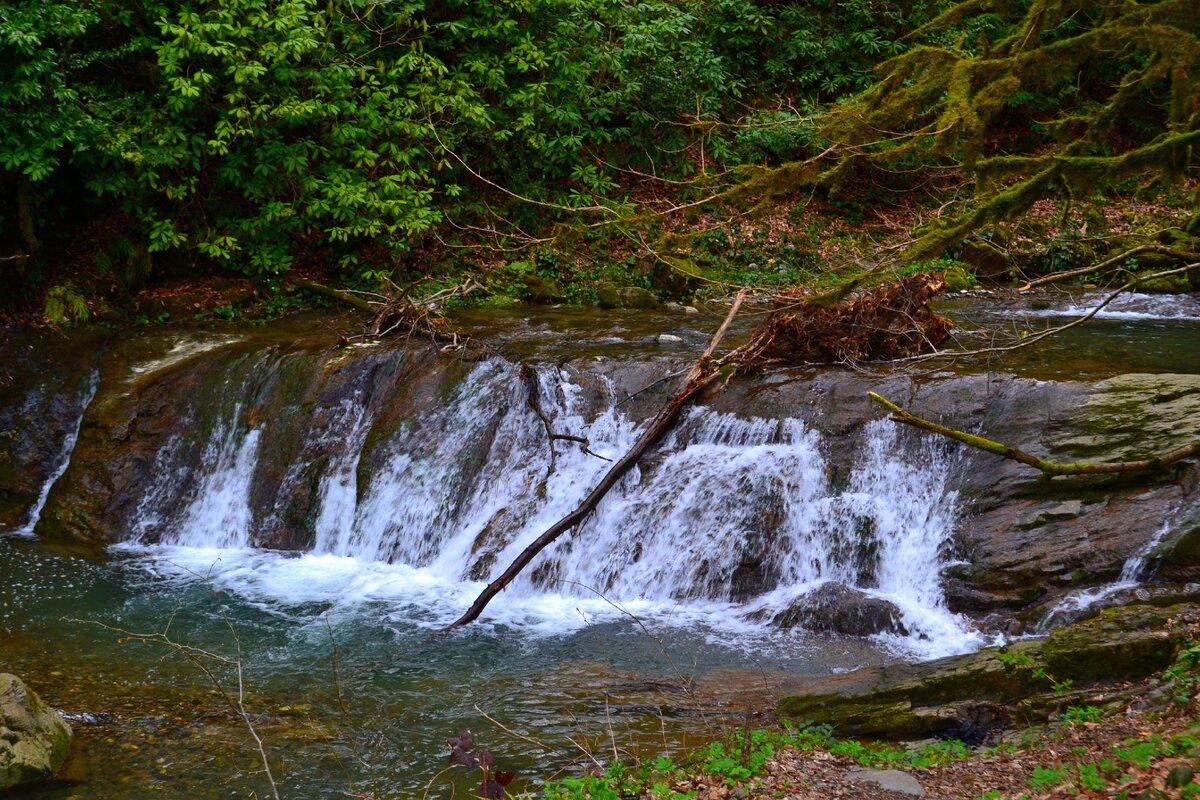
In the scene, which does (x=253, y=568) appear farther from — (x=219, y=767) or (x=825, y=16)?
(x=825, y=16)

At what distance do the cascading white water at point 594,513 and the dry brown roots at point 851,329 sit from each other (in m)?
0.96

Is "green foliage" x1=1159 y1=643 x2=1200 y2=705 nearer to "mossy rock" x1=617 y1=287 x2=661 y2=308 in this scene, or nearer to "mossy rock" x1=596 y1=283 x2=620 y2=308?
"mossy rock" x1=617 y1=287 x2=661 y2=308

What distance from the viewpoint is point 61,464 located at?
445 inches

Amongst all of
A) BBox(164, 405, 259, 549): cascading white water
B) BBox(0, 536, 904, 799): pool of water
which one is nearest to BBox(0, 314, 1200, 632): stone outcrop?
BBox(164, 405, 259, 549): cascading white water

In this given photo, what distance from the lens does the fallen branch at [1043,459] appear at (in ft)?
23.8

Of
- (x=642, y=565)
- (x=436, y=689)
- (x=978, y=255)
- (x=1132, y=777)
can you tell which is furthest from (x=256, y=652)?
(x=978, y=255)

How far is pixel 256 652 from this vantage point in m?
7.48

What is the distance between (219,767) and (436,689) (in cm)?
153

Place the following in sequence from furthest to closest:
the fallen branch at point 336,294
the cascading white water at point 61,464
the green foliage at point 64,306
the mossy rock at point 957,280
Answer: the mossy rock at point 957,280, the fallen branch at point 336,294, the green foliage at point 64,306, the cascading white water at point 61,464

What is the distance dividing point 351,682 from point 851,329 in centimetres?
559

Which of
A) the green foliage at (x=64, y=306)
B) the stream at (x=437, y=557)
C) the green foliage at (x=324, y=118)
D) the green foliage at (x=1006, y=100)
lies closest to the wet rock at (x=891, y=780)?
the stream at (x=437, y=557)

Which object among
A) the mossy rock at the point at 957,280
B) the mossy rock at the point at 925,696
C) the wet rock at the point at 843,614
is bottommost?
the mossy rock at the point at 925,696

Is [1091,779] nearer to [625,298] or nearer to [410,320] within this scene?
[410,320]

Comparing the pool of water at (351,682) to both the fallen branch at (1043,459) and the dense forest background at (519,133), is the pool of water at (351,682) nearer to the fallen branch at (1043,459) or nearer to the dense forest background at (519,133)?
the fallen branch at (1043,459)
